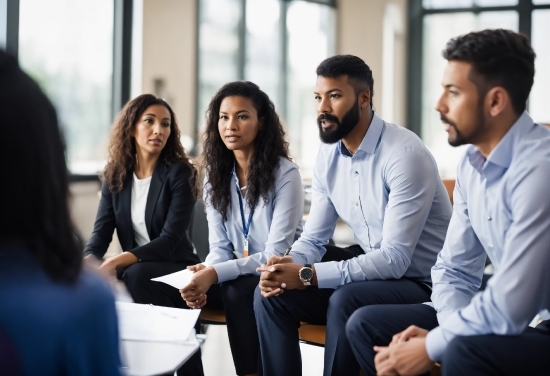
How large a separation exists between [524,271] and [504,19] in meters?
7.59

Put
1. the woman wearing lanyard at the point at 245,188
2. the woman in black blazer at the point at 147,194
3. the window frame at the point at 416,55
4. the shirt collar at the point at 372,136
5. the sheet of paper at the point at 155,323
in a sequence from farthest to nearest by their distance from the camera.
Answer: the window frame at the point at 416,55, the woman in black blazer at the point at 147,194, the woman wearing lanyard at the point at 245,188, the shirt collar at the point at 372,136, the sheet of paper at the point at 155,323

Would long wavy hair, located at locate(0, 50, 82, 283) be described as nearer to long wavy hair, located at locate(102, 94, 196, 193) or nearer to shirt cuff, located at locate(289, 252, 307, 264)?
shirt cuff, located at locate(289, 252, 307, 264)

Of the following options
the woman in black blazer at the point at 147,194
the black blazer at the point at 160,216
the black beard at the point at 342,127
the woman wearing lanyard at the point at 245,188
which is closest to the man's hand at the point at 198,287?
the woman wearing lanyard at the point at 245,188

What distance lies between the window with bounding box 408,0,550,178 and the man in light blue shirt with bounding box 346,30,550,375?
260 inches

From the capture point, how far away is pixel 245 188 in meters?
2.79

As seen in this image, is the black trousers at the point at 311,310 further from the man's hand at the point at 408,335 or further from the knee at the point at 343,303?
the man's hand at the point at 408,335

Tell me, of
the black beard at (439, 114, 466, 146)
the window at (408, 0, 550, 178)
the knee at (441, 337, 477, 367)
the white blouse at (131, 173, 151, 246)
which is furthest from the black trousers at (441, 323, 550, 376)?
the window at (408, 0, 550, 178)

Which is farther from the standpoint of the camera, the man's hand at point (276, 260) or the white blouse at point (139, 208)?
the white blouse at point (139, 208)

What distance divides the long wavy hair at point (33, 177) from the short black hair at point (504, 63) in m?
1.21

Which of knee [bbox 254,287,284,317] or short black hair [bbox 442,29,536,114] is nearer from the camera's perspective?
short black hair [bbox 442,29,536,114]

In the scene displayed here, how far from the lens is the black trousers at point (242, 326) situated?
2.47m

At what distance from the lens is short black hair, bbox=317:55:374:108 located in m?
2.52

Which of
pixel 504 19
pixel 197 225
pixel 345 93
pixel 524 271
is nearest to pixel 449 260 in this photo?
pixel 524 271

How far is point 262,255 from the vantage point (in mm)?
2656
